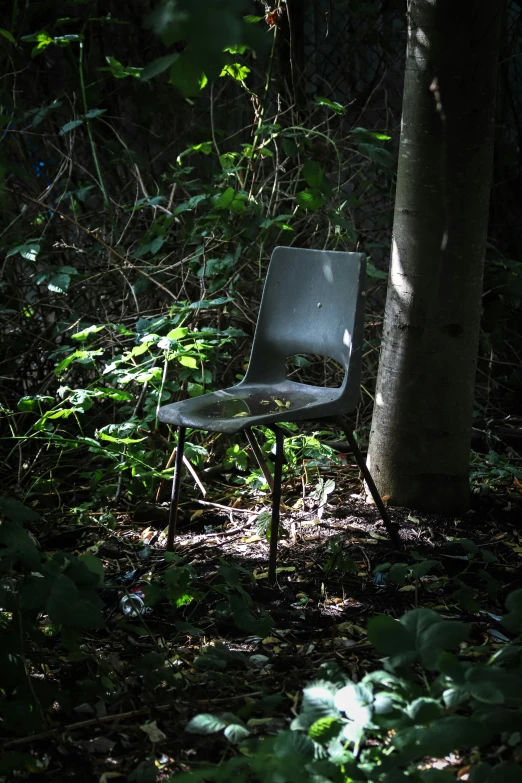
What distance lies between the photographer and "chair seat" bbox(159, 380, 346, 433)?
2.43 metres

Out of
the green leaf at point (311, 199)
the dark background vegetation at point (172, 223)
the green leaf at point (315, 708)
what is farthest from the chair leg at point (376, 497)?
the green leaf at point (315, 708)

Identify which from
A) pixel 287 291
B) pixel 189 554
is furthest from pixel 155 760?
pixel 287 291

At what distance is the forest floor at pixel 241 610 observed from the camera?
1727 millimetres

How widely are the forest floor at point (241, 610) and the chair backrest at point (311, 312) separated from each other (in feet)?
1.81

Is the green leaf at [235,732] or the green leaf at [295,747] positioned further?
the green leaf at [235,732]

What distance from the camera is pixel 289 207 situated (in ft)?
12.8

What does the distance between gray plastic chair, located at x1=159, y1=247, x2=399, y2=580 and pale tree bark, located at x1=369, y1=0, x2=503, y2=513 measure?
0.26 metres

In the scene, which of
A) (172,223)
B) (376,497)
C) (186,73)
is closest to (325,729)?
(186,73)

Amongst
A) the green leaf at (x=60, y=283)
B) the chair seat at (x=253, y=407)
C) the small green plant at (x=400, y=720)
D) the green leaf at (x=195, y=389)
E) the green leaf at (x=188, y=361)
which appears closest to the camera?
the small green plant at (x=400, y=720)

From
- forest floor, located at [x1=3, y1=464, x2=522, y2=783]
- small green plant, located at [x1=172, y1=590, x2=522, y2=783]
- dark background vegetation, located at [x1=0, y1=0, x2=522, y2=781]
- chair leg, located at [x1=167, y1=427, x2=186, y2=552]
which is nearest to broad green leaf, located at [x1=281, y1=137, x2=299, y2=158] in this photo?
dark background vegetation, located at [x1=0, y1=0, x2=522, y2=781]

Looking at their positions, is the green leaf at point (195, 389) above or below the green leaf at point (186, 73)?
below

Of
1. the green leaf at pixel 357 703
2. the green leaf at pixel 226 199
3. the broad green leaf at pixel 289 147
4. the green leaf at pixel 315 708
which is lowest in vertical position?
the green leaf at pixel 315 708

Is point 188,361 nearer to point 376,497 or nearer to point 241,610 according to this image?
point 376,497

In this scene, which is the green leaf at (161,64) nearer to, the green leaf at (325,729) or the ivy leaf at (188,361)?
the green leaf at (325,729)
